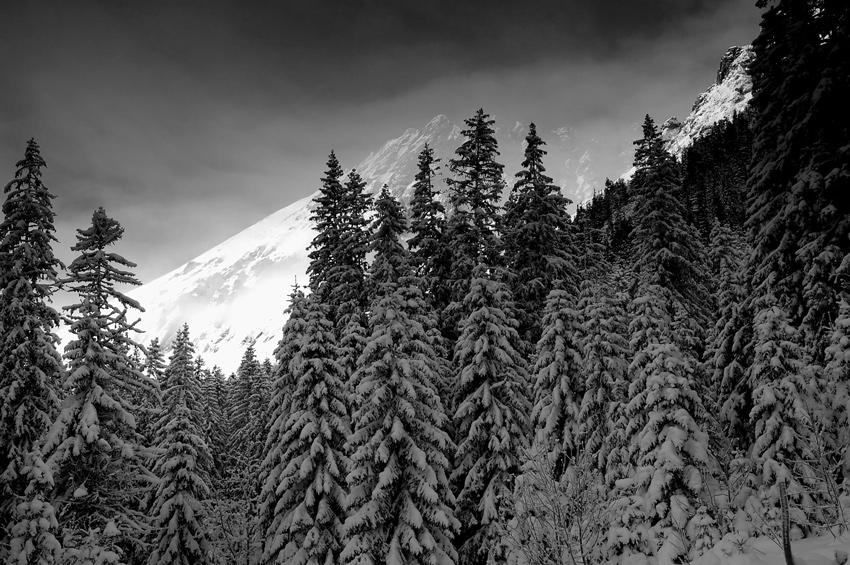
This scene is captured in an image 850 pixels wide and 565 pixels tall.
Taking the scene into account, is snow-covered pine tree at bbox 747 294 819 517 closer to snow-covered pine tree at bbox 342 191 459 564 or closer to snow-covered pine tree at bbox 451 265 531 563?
snow-covered pine tree at bbox 451 265 531 563

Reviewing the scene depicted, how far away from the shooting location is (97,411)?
746 inches

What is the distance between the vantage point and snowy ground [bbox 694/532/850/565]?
837 centimetres

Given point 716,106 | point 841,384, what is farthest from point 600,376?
point 716,106

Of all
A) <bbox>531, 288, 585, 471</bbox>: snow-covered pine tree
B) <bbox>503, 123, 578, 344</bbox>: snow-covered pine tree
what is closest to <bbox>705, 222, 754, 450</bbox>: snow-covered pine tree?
<bbox>531, 288, 585, 471</bbox>: snow-covered pine tree

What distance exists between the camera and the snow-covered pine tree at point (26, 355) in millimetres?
16469

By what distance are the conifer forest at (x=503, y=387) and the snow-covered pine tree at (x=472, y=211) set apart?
15 cm

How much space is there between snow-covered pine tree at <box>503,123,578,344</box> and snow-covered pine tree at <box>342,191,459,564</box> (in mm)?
8836

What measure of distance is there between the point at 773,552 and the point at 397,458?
1167 cm

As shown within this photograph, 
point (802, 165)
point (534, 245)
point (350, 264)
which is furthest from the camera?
point (350, 264)

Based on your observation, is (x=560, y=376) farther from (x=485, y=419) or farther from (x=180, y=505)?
(x=180, y=505)

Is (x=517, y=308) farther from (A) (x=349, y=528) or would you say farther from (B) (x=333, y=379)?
(A) (x=349, y=528)

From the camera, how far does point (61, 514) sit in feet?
57.8

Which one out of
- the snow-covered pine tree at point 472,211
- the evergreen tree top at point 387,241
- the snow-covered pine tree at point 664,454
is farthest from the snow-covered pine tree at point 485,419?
the snow-covered pine tree at point 664,454

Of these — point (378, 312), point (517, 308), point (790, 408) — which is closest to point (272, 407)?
point (378, 312)
